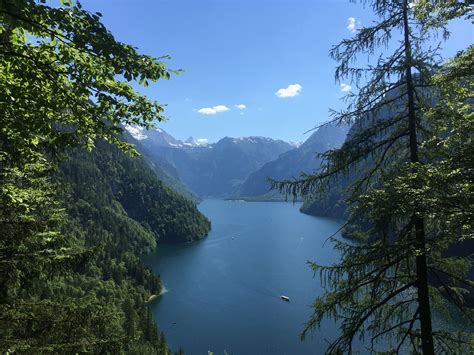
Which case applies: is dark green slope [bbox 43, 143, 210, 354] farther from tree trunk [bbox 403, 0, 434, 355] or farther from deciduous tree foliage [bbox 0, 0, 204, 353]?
tree trunk [bbox 403, 0, 434, 355]

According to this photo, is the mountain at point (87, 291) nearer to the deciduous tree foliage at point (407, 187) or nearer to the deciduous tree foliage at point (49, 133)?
the deciduous tree foliage at point (49, 133)

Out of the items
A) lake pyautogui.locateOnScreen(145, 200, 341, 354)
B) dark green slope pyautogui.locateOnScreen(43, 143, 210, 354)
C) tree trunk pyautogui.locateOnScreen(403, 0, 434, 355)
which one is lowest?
lake pyautogui.locateOnScreen(145, 200, 341, 354)

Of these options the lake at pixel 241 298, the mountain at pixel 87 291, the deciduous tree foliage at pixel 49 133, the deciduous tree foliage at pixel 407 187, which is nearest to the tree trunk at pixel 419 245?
the deciduous tree foliage at pixel 407 187

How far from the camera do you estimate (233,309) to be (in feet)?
283

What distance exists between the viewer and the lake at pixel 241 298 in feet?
228

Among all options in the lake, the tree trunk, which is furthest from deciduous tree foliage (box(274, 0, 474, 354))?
the lake

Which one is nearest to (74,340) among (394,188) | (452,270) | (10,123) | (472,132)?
(10,123)

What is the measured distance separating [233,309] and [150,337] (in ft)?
83.0

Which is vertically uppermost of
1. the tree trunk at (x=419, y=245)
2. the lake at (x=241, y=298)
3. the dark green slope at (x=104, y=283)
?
the tree trunk at (x=419, y=245)

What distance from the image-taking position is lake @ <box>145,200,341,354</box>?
69375 mm

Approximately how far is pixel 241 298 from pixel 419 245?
88.7 meters

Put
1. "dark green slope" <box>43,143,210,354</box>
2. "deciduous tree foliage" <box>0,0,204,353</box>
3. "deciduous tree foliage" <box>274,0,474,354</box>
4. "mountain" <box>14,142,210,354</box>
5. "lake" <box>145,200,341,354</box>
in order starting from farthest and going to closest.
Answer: "lake" <box>145,200,341,354</box>
"dark green slope" <box>43,143,210,354</box>
"mountain" <box>14,142,210,354</box>
"deciduous tree foliage" <box>274,0,474,354</box>
"deciduous tree foliage" <box>0,0,204,353</box>

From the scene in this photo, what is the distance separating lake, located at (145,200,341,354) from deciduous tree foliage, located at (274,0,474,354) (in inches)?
1148

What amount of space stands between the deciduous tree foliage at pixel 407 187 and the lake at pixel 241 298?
95.7 feet
